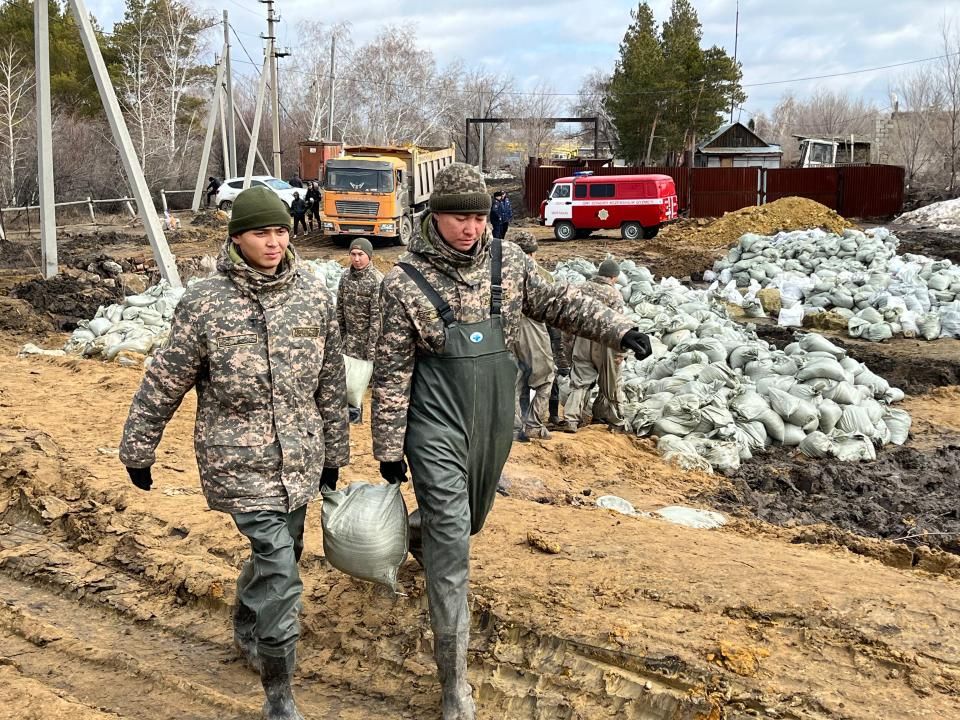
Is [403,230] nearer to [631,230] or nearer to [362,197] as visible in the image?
[362,197]

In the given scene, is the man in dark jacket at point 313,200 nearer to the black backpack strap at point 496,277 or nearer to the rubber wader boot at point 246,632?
the rubber wader boot at point 246,632

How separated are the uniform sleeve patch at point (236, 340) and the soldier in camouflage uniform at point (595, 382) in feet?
16.9

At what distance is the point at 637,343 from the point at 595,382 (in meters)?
5.24

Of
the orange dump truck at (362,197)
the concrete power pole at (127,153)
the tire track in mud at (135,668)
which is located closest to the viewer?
the tire track in mud at (135,668)

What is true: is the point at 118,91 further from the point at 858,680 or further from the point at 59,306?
the point at 858,680

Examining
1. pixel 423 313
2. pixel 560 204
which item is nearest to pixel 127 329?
pixel 423 313

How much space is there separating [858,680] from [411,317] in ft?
6.37

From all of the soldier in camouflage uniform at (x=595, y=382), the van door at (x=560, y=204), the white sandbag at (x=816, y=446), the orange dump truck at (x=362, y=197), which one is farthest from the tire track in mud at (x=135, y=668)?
the van door at (x=560, y=204)

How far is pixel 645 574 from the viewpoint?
4070 millimetres

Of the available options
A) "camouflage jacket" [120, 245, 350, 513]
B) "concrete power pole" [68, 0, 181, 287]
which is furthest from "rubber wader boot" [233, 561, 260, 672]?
"concrete power pole" [68, 0, 181, 287]

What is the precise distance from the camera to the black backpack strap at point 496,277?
321cm

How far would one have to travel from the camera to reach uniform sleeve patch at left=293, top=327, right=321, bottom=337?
3.12 m

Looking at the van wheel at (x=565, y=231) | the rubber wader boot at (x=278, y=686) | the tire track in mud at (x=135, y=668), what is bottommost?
the tire track in mud at (x=135, y=668)

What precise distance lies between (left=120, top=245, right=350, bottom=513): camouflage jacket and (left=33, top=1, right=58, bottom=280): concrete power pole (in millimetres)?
13822
